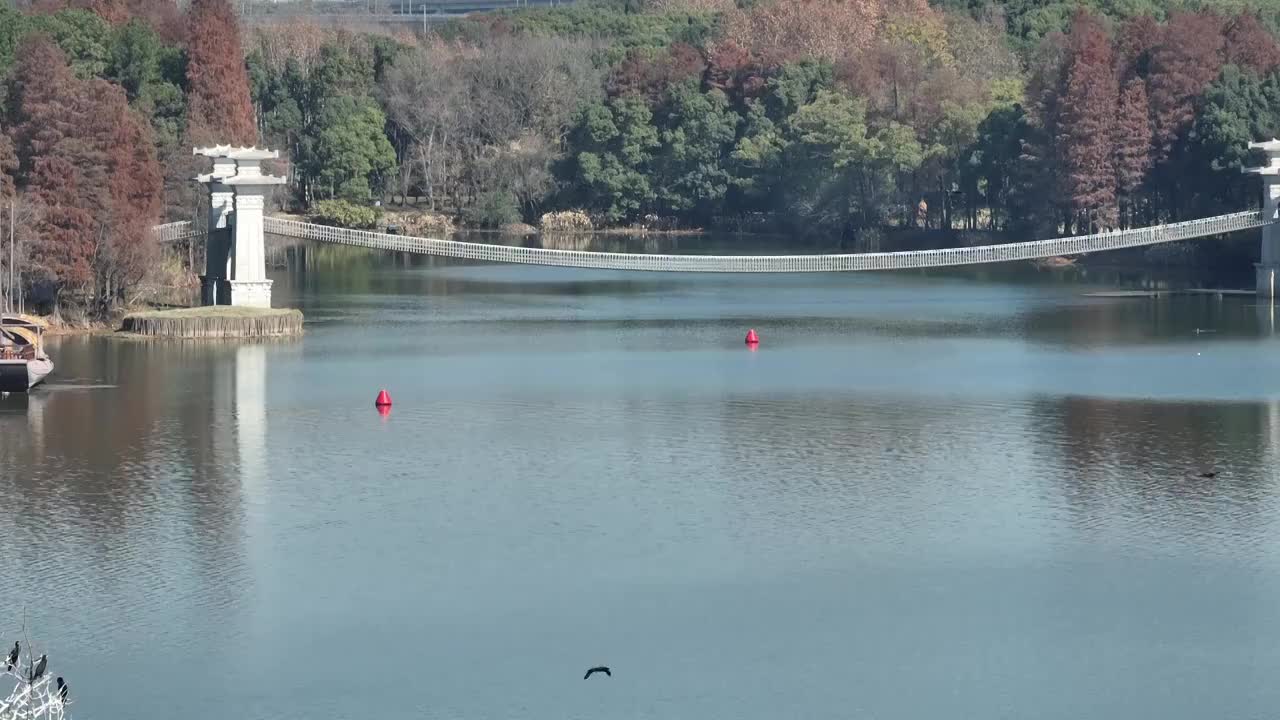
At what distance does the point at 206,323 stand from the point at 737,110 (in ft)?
206

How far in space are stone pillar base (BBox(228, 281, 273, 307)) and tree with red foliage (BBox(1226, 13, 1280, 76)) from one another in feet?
146

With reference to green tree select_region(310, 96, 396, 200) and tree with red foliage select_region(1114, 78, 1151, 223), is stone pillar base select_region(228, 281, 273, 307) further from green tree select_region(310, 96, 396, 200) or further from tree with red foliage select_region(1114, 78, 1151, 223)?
green tree select_region(310, 96, 396, 200)

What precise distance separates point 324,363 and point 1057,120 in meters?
43.9

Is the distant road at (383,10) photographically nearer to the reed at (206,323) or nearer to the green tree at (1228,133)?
the green tree at (1228,133)

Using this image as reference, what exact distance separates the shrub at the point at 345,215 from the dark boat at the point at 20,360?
54286 millimetres

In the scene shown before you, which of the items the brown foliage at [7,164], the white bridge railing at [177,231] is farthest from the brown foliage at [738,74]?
the brown foliage at [7,164]

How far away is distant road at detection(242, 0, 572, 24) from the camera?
16212 centimetres

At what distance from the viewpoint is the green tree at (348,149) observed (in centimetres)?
10744

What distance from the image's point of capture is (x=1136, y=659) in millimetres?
26844

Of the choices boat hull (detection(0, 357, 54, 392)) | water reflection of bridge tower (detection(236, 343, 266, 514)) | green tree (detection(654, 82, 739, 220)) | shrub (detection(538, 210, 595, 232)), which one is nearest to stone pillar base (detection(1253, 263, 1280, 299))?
water reflection of bridge tower (detection(236, 343, 266, 514))

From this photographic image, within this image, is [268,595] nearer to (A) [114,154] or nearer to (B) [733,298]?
(A) [114,154]

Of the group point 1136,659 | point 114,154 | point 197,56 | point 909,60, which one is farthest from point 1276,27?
point 1136,659

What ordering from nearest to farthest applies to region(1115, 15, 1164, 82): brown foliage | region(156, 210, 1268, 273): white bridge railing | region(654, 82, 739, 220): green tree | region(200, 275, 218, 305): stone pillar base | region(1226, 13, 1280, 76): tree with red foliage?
1. region(200, 275, 218, 305): stone pillar base
2. region(156, 210, 1268, 273): white bridge railing
3. region(1226, 13, 1280, 76): tree with red foliage
4. region(1115, 15, 1164, 82): brown foliage
5. region(654, 82, 739, 220): green tree

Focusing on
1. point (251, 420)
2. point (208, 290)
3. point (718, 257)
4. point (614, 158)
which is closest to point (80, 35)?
point (614, 158)
